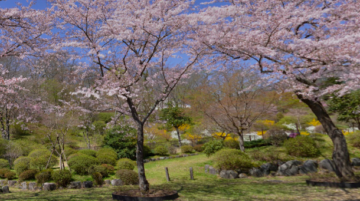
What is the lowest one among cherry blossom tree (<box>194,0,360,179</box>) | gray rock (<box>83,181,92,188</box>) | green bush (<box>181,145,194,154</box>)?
gray rock (<box>83,181,92,188</box>)

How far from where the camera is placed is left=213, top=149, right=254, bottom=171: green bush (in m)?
10.4

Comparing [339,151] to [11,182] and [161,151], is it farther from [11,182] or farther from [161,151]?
[11,182]

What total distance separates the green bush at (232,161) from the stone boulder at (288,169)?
127 centimetres

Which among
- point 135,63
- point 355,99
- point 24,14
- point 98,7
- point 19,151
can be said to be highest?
point 98,7

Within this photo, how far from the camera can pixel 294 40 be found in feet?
17.3

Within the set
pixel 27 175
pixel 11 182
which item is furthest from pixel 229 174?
pixel 11 182

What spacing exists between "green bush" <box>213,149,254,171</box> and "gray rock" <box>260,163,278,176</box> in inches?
20.0

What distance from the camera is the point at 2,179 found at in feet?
36.6

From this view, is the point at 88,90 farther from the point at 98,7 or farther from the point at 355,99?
the point at 355,99

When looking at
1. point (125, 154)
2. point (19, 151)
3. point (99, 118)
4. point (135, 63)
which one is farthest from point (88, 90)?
point (99, 118)

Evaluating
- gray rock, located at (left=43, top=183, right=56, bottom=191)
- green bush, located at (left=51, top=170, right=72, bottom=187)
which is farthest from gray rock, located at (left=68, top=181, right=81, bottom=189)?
gray rock, located at (left=43, top=183, right=56, bottom=191)

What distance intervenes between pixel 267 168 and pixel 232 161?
1681 millimetres

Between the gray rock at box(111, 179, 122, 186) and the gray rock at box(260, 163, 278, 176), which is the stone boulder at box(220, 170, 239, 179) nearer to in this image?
the gray rock at box(260, 163, 278, 176)

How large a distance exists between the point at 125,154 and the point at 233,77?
29.6ft
